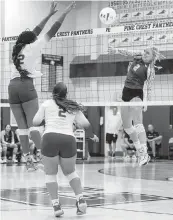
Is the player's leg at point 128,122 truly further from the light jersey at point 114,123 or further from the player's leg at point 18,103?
the light jersey at point 114,123

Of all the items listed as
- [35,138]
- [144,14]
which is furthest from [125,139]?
[35,138]

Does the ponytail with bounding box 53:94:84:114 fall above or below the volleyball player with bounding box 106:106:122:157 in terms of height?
above

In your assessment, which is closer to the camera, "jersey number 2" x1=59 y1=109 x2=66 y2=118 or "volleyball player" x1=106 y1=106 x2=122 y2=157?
"jersey number 2" x1=59 y1=109 x2=66 y2=118

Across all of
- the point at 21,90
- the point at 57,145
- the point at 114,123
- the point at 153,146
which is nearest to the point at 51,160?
the point at 57,145

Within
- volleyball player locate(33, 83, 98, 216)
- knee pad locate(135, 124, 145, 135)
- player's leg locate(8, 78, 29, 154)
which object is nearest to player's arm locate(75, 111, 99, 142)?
volleyball player locate(33, 83, 98, 216)

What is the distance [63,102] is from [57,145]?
67 centimetres

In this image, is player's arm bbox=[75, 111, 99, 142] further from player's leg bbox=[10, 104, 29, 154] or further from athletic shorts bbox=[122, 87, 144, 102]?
athletic shorts bbox=[122, 87, 144, 102]

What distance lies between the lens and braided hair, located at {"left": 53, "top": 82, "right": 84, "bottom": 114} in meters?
7.64

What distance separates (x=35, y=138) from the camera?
7.97 metres

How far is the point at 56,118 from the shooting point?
758cm

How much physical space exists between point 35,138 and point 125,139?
13.7 metres

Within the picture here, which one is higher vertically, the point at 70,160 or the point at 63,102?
the point at 63,102

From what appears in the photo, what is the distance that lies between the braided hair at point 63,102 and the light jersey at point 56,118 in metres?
0.06

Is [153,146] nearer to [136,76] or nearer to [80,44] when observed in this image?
[80,44]
